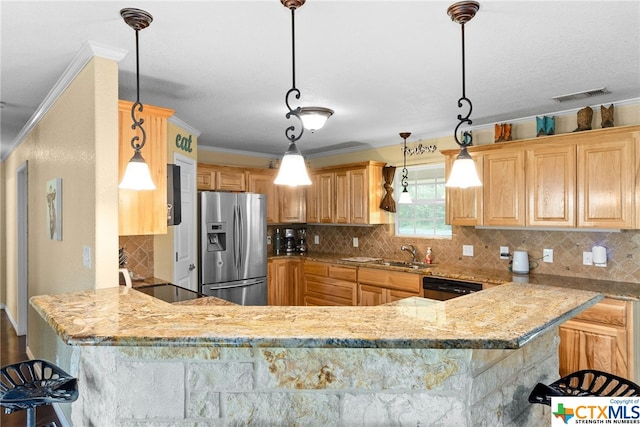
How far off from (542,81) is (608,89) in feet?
1.99

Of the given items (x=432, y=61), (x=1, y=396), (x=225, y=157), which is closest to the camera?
(x=1, y=396)

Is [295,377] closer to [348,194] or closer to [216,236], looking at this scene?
[216,236]

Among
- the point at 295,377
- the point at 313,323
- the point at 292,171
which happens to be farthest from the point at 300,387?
the point at 292,171

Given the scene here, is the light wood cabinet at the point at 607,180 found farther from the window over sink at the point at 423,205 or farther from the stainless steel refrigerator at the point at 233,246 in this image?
the stainless steel refrigerator at the point at 233,246

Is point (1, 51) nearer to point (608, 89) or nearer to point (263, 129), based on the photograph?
point (263, 129)

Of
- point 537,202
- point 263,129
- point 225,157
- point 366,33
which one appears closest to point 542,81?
point 537,202

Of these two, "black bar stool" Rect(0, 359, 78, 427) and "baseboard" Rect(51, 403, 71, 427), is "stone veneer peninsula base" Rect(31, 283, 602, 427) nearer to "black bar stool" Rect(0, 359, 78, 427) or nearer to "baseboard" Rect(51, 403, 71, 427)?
"black bar stool" Rect(0, 359, 78, 427)

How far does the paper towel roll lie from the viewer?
133 inches

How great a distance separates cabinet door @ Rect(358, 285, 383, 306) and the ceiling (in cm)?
202

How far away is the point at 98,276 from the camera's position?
2.21m

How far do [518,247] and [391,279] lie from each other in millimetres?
1330

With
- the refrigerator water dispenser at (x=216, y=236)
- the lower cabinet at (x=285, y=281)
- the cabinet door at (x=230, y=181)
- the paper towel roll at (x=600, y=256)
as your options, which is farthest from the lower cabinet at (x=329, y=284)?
the paper towel roll at (x=600, y=256)

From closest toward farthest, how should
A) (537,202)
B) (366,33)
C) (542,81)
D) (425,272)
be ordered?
(366,33) → (542,81) → (537,202) → (425,272)

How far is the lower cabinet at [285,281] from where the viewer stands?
5.51 meters
